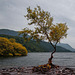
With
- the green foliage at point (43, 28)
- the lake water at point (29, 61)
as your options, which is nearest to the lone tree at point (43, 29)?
the green foliage at point (43, 28)

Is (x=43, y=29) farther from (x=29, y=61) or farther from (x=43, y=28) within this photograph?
(x=29, y=61)

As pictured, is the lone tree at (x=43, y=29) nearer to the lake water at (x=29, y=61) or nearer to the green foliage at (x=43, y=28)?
the green foliage at (x=43, y=28)

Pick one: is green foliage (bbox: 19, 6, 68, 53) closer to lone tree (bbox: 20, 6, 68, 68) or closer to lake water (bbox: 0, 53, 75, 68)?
lone tree (bbox: 20, 6, 68, 68)

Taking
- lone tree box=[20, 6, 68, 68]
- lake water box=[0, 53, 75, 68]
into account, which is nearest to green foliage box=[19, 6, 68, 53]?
lone tree box=[20, 6, 68, 68]

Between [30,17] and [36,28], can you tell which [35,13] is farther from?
[36,28]

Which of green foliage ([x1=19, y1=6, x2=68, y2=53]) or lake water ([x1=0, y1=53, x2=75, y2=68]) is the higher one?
green foliage ([x1=19, y1=6, x2=68, y2=53])

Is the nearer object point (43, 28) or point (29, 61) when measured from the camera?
point (43, 28)

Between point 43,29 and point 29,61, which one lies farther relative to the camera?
point 29,61

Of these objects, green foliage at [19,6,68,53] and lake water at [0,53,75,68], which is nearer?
green foliage at [19,6,68,53]

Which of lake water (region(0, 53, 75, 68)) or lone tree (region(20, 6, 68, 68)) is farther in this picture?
lake water (region(0, 53, 75, 68))

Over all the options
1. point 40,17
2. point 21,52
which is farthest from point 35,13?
point 21,52

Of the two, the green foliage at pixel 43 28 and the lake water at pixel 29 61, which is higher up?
the green foliage at pixel 43 28

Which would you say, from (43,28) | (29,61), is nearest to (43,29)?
(43,28)

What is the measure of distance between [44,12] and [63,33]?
262 inches
